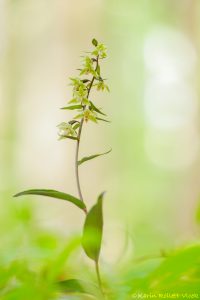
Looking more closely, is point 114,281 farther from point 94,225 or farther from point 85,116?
point 85,116

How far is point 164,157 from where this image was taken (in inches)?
382

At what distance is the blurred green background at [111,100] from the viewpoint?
827cm

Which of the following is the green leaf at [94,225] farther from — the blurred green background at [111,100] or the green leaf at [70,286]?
the blurred green background at [111,100]

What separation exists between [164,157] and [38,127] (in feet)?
8.50

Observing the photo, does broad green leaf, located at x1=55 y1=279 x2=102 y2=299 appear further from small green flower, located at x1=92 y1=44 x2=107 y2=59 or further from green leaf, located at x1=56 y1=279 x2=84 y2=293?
small green flower, located at x1=92 y1=44 x2=107 y2=59

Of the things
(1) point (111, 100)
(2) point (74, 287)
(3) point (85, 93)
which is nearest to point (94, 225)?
(2) point (74, 287)

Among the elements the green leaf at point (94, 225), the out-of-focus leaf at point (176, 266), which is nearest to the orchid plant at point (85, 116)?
the green leaf at point (94, 225)

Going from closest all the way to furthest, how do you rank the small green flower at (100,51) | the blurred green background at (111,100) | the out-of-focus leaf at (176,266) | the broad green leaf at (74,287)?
the out-of-focus leaf at (176,266), the broad green leaf at (74,287), the small green flower at (100,51), the blurred green background at (111,100)

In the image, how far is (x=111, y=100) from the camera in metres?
10.5

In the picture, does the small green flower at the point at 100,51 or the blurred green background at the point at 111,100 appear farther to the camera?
the blurred green background at the point at 111,100

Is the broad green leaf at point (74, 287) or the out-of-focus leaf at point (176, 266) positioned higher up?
the out-of-focus leaf at point (176, 266)

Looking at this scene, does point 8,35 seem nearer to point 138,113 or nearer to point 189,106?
point 138,113

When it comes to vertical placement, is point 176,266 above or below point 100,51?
below

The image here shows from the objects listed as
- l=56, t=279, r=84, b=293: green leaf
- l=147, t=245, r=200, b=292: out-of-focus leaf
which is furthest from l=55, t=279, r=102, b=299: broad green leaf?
l=147, t=245, r=200, b=292: out-of-focus leaf
